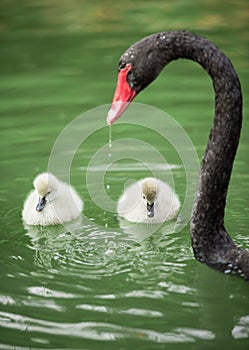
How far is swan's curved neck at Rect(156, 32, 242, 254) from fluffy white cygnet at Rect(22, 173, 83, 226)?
872mm

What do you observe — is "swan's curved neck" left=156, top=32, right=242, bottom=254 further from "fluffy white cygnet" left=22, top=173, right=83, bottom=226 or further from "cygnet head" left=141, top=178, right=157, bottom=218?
"fluffy white cygnet" left=22, top=173, right=83, bottom=226

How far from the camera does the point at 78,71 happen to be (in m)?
7.04

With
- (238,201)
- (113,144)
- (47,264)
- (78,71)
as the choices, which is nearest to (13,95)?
(78,71)

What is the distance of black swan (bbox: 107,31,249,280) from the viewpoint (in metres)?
3.57

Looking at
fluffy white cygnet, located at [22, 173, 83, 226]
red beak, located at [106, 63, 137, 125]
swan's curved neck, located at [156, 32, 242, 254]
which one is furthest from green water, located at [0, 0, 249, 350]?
red beak, located at [106, 63, 137, 125]

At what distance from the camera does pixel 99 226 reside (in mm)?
4367

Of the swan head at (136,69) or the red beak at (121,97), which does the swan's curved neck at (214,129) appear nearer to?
the swan head at (136,69)

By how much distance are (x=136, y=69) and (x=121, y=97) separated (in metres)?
0.11

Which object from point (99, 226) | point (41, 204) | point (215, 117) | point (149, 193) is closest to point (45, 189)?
point (41, 204)

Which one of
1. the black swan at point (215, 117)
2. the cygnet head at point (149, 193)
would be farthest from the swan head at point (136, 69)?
the cygnet head at point (149, 193)

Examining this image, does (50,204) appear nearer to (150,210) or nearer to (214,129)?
(150,210)

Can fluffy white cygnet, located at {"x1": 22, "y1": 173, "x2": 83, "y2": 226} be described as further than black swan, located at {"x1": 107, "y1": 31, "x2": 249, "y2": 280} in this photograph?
Yes

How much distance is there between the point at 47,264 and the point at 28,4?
5763 mm

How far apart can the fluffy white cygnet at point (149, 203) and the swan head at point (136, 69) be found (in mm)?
816
